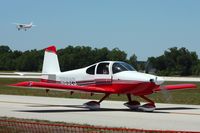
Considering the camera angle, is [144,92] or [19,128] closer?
[19,128]

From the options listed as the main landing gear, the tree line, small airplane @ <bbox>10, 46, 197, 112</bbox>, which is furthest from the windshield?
the tree line

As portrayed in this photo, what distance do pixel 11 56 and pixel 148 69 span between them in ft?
529

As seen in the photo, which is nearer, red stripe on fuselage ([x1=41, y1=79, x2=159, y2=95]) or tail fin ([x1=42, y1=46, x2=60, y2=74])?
red stripe on fuselage ([x1=41, y1=79, x2=159, y2=95])

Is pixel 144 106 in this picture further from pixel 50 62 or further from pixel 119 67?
pixel 50 62

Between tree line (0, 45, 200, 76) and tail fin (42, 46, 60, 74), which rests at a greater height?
tree line (0, 45, 200, 76)

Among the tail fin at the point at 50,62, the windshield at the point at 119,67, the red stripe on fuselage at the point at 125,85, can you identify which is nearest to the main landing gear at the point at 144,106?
the red stripe on fuselage at the point at 125,85

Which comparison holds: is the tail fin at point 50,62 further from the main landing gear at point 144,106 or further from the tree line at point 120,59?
the tree line at point 120,59

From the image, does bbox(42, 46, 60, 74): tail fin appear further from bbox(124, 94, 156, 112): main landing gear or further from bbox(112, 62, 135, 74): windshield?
bbox(124, 94, 156, 112): main landing gear

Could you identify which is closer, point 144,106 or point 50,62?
point 144,106

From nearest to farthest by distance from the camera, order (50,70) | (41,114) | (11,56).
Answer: (41,114)
(50,70)
(11,56)

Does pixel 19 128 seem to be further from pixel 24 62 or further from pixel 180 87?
pixel 24 62

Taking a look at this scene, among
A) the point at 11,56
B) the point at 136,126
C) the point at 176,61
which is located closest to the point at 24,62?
the point at 11,56

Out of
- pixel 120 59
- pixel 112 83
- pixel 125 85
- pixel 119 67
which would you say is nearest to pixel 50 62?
pixel 112 83

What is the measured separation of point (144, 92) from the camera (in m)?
18.1
